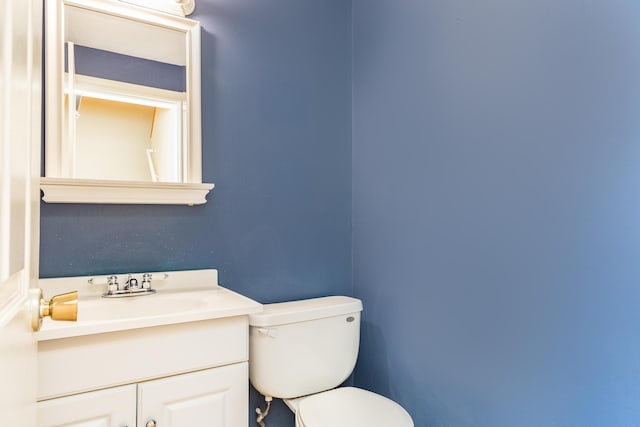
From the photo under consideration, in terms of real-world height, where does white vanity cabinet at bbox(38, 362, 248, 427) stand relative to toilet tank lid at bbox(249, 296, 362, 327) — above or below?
below

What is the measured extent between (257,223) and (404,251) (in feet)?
2.14

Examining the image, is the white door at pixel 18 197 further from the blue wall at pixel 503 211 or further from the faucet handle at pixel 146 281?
the blue wall at pixel 503 211

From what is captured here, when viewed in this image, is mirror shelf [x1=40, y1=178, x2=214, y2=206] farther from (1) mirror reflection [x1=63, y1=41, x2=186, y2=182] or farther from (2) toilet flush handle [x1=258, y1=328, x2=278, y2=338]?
(2) toilet flush handle [x1=258, y1=328, x2=278, y2=338]

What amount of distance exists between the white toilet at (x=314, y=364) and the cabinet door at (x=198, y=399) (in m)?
0.18

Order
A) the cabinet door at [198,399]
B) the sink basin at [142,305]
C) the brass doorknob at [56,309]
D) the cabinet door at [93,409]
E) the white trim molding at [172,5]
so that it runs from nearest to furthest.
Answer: the brass doorknob at [56,309], the cabinet door at [93,409], the cabinet door at [198,399], the sink basin at [142,305], the white trim molding at [172,5]

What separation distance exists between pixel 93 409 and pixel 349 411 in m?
0.81

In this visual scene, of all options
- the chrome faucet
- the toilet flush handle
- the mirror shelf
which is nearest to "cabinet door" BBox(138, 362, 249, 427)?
the toilet flush handle

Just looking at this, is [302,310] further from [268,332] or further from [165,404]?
[165,404]

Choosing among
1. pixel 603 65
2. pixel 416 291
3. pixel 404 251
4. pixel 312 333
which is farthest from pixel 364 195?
pixel 603 65

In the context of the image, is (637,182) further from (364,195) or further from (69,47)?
(69,47)

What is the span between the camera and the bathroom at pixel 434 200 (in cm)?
105

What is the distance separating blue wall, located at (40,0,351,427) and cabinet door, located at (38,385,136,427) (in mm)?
493

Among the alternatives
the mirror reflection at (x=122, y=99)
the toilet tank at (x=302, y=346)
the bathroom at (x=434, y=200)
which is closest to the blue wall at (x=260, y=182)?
the bathroom at (x=434, y=200)

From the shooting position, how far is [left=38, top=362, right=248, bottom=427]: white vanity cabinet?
100 cm
